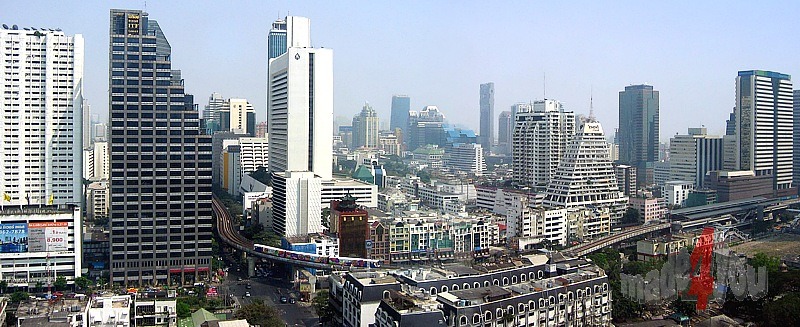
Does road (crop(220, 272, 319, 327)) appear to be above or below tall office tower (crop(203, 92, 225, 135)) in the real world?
below

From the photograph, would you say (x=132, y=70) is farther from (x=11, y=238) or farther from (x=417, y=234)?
(x=417, y=234)

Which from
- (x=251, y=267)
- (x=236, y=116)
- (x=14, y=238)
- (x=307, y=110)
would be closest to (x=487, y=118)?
(x=236, y=116)

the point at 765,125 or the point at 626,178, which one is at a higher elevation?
the point at 765,125

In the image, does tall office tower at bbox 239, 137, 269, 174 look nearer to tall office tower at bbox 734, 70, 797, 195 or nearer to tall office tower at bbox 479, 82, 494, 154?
tall office tower at bbox 479, 82, 494, 154

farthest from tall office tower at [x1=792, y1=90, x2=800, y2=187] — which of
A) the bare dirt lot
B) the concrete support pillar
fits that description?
the concrete support pillar

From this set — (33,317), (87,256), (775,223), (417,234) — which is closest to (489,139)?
(775,223)

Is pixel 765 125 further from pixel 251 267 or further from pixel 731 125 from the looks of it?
pixel 251 267
